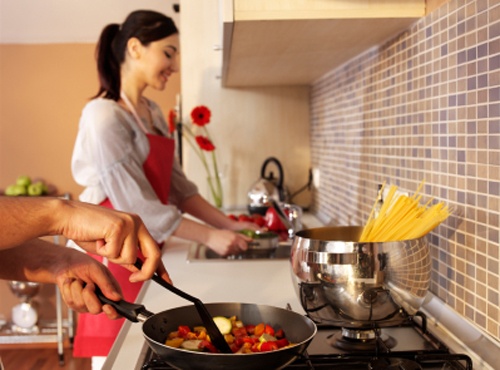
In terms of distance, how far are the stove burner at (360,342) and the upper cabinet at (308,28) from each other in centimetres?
60

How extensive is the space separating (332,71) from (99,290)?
1.63 m

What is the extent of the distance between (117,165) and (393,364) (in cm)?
117

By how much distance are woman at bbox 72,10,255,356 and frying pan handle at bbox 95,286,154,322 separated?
946 millimetres

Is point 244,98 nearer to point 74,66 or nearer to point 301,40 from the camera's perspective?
point 301,40

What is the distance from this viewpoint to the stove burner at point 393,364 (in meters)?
0.93

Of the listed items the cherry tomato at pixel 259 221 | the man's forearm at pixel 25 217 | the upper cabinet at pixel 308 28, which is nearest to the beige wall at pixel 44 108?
the cherry tomato at pixel 259 221

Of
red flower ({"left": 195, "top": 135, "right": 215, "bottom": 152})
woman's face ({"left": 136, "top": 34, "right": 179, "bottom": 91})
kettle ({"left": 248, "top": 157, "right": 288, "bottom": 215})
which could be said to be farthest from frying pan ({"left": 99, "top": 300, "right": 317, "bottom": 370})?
red flower ({"left": 195, "top": 135, "right": 215, "bottom": 152})

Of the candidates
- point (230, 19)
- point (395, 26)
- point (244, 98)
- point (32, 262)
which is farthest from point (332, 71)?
point (32, 262)

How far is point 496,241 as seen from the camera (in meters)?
0.99

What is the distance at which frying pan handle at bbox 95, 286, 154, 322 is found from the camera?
2.88ft

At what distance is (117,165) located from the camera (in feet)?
6.29

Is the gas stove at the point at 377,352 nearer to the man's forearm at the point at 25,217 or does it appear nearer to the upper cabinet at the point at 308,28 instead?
the man's forearm at the point at 25,217

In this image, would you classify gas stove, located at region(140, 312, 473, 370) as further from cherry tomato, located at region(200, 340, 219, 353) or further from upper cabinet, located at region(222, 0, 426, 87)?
upper cabinet, located at region(222, 0, 426, 87)

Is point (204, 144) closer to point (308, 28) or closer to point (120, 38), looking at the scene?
point (120, 38)
